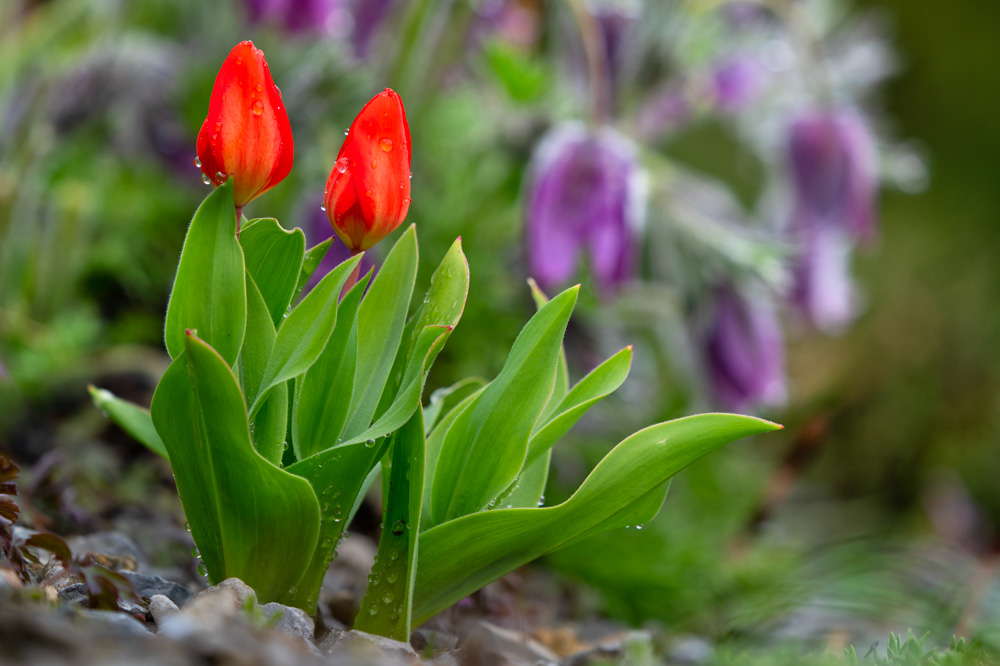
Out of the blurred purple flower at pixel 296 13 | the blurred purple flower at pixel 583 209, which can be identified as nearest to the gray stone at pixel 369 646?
the blurred purple flower at pixel 583 209

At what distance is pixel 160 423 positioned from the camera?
1.68 feet

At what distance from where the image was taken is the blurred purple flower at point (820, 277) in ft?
4.40

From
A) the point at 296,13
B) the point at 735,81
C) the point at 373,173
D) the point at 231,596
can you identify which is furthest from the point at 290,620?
the point at 735,81

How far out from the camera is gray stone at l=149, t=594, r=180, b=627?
0.50m

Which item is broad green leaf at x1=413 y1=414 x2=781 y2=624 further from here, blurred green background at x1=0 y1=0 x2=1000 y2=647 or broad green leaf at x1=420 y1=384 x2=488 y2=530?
blurred green background at x1=0 y1=0 x2=1000 y2=647

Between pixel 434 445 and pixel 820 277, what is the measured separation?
3.18 feet

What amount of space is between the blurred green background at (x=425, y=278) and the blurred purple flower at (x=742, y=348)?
10 centimetres

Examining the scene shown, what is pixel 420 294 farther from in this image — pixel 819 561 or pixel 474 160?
pixel 819 561

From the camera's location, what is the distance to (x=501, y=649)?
60 centimetres

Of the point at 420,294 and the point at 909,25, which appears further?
the point at 909,25

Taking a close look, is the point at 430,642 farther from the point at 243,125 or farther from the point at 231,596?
the point at 243,125

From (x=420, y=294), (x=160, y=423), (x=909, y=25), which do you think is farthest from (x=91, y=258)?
(x=909, y=25)

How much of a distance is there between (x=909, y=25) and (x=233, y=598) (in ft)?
13.0

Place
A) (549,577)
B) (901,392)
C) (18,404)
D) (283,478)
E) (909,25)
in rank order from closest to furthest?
(283,478), (18,404), (549,577), (901,392), (909,25)
